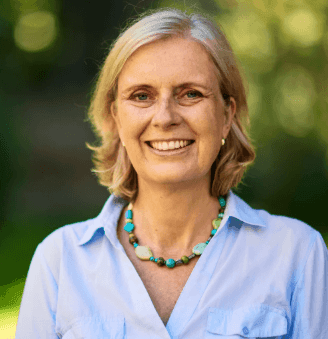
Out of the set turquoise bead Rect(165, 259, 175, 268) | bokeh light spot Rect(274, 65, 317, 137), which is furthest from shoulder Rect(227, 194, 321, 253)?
bokeh light spot Rect(274, 65, 317, 137)

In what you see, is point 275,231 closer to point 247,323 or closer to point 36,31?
point 247,323

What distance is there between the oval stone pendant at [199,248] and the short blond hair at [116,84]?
0.29 metres

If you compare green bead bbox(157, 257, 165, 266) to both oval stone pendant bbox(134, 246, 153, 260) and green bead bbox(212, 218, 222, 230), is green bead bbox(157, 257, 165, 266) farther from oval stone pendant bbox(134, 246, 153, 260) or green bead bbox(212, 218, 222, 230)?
green bead bbox(212, 218, 222, 230)

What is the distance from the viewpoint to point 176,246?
2.05 metres

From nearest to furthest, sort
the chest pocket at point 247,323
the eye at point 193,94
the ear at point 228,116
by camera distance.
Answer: the chest pocket at point 247,323 → the eye at point 193,94 → the ear at point 228,116

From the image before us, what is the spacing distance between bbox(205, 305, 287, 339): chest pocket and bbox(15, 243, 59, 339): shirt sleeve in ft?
2.22

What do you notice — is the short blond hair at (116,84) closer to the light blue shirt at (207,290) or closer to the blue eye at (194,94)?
the blue eye at (194,94)

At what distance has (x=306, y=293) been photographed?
71.2 inches

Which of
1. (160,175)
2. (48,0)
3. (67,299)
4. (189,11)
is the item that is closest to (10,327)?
(67,299)

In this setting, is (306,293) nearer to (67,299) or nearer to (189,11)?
(67,299)

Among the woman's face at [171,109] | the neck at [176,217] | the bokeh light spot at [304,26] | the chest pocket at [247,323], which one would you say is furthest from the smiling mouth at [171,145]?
the bokeh light spot at [304,26]

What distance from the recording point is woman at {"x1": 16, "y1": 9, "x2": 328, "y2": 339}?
1795 mm

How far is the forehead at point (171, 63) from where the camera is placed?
1.82 m

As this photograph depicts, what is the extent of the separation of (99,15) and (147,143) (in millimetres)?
5623
